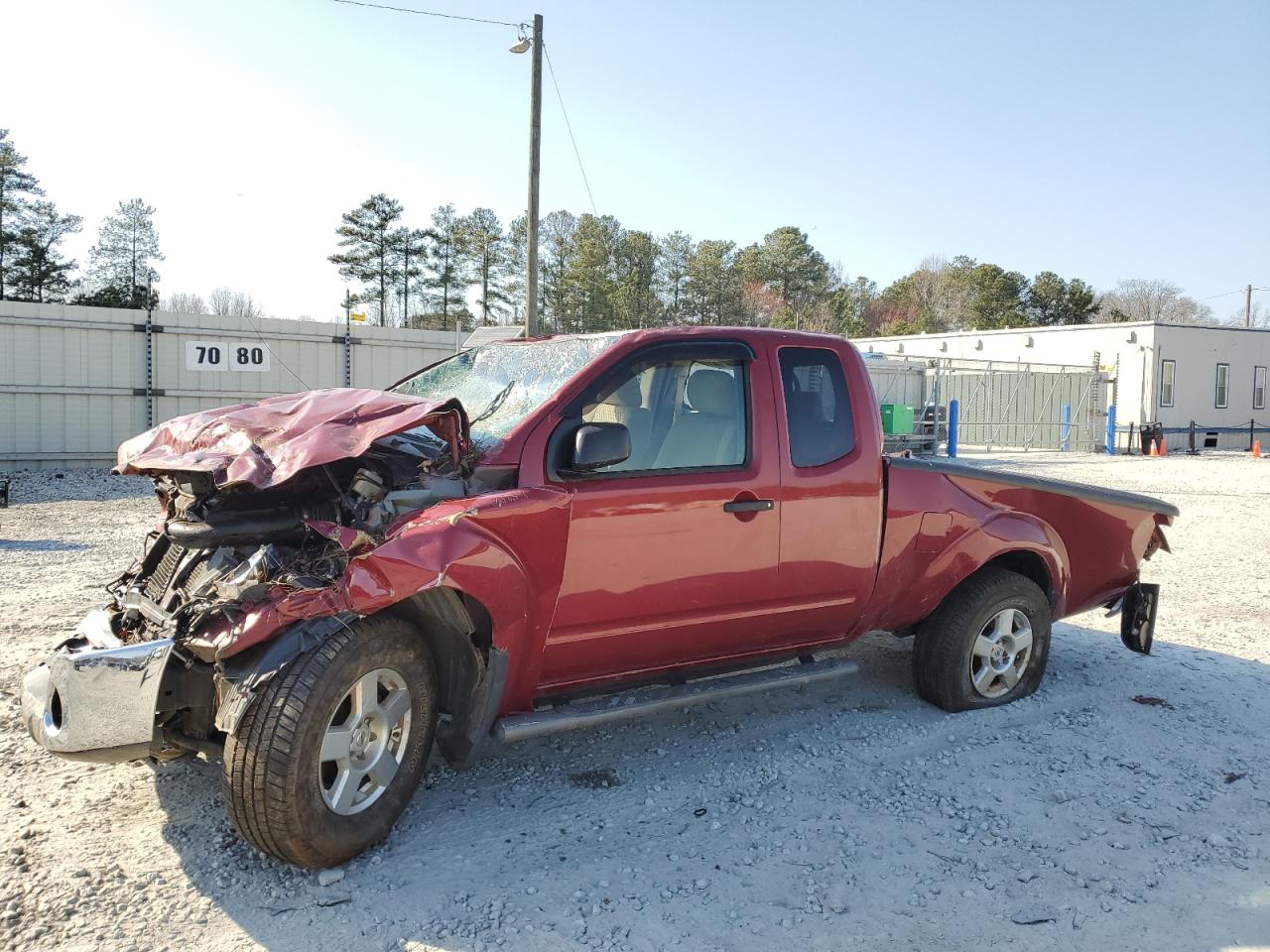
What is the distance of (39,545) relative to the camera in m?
9.04

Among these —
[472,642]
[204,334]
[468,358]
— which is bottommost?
[472,642]

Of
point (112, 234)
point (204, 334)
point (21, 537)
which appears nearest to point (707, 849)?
point (21, 537)

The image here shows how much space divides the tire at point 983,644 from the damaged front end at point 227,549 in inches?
108

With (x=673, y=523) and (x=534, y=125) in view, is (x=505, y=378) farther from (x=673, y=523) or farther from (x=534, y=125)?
(x=534, y=125)

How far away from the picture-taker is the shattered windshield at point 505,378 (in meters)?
3.88

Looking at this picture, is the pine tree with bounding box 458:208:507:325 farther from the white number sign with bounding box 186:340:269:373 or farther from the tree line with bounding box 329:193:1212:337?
the white number sign with bounding box 186:340:269:373

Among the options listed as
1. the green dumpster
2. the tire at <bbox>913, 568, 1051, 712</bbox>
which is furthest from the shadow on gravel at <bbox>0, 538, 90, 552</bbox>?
the green dumpster

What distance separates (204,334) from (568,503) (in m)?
15.3

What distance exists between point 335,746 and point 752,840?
5.24 feet

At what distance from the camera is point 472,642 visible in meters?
3.54

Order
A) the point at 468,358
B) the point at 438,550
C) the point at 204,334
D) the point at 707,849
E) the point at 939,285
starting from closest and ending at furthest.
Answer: the point at 438,550 < the point at 707,849 < the point at 468,358 < the point at 204,334 < the point at 939,285

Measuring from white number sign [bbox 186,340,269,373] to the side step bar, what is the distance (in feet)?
49.6

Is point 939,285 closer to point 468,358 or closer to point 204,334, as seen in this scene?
point 204,334

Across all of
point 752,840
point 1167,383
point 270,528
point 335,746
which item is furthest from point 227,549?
point 1167,383
